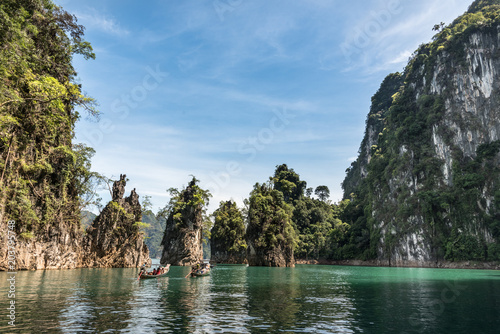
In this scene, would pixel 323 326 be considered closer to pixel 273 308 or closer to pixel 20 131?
pixel 273 308

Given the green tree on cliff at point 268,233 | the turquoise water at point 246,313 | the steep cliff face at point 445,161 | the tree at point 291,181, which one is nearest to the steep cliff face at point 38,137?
the turquoise water at point 246,313

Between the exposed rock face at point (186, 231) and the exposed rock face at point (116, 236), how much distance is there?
1065 cm

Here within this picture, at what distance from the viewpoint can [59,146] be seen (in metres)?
40.3

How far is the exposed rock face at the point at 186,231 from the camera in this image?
2965 inches

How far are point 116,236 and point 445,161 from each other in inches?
3303

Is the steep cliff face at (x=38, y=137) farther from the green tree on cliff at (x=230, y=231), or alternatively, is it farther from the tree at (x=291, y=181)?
the tree at (x=291, y=181)

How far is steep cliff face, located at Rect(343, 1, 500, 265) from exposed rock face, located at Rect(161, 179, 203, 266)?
54.5 metres

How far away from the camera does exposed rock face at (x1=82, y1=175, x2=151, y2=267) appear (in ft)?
188

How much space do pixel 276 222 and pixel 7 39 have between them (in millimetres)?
61120

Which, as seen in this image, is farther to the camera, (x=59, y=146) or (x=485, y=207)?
(x=485, y=207)

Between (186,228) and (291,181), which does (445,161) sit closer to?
(291,181)

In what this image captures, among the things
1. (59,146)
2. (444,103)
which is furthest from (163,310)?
(444,103)

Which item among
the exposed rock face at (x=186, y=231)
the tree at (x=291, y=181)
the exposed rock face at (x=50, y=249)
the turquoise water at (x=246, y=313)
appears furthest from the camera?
the tree at (x=291, y=181)

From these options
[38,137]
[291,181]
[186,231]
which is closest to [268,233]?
[186,231]
